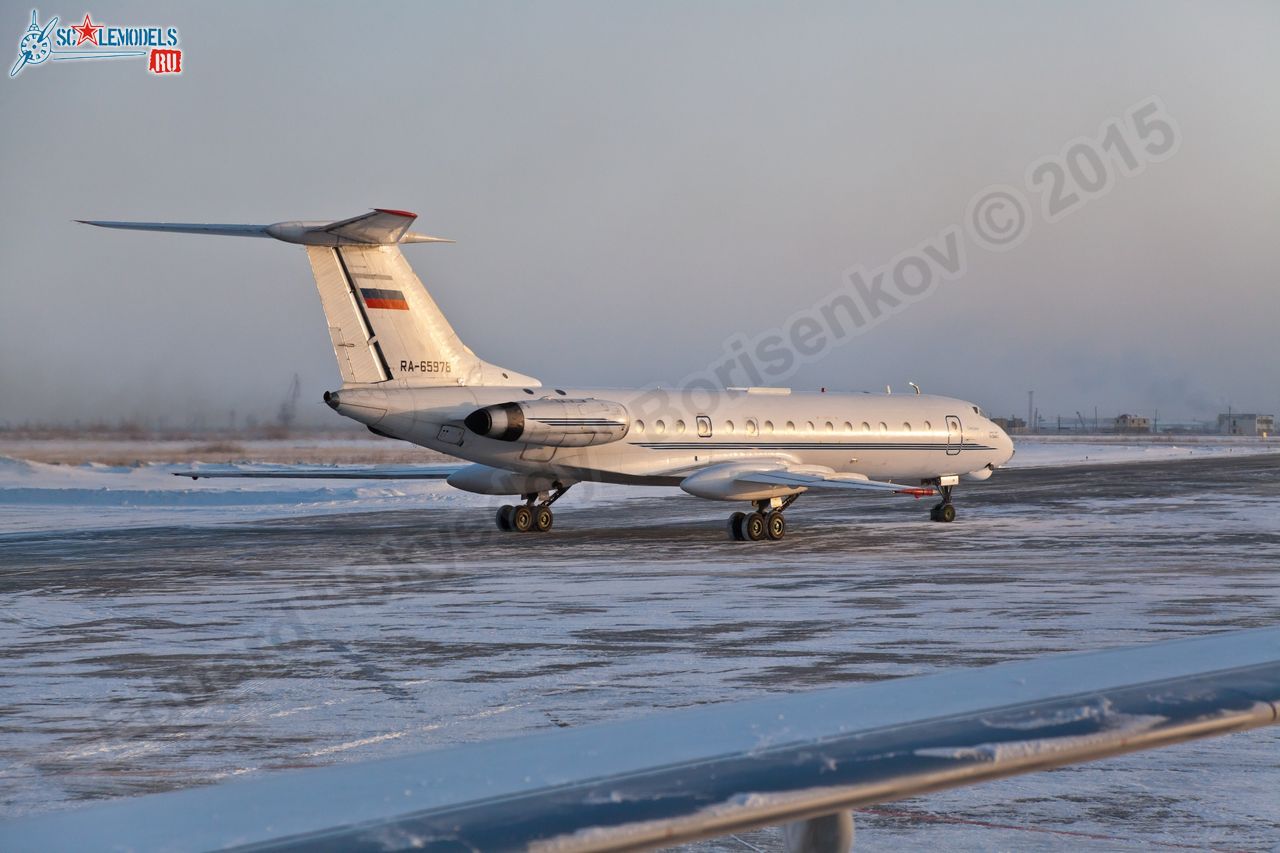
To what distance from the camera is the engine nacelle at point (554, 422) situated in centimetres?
1892

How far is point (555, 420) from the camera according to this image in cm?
1953

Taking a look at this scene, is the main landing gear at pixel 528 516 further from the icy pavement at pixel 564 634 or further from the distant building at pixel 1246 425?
the distant building at pixel 1246 425

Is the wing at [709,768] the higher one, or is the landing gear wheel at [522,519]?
the wing at [709,768]

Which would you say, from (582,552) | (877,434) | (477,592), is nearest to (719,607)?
(477,592)

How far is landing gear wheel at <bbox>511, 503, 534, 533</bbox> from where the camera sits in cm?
2195

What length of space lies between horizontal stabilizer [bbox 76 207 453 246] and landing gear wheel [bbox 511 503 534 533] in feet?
17.9

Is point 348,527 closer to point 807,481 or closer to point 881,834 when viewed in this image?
point 807,481

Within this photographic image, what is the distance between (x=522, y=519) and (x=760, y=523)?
3.96m

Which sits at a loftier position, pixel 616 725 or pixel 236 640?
pixel 616 725

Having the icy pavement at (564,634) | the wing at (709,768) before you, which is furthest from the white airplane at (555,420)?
the wing at (709,768)

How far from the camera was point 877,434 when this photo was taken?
24.7 meters

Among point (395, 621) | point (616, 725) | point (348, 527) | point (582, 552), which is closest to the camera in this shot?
point (616, 725)

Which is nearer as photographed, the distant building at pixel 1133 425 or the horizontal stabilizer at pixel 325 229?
Answer: the horizontal stabilizer at pixel 325 229

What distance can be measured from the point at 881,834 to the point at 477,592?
912 cm
